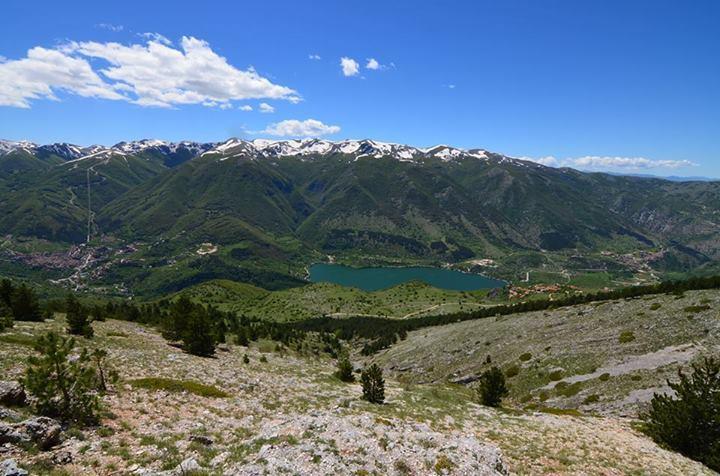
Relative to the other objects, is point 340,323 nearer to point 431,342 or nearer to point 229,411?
point 431,342

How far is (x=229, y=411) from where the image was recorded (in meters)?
24.8

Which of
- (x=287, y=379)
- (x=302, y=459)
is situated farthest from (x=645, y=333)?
(x=302, y=459)

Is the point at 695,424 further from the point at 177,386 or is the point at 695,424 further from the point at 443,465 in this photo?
the point at 177,386

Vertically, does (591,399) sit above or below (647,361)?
below

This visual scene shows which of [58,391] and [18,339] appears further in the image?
[18,339]

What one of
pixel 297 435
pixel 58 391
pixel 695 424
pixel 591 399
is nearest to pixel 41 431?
pixel 58 391

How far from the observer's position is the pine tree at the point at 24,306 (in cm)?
4412

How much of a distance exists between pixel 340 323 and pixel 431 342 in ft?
273

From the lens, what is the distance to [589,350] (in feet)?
174

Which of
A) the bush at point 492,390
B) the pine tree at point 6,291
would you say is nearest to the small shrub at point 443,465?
the bush at point 492,390

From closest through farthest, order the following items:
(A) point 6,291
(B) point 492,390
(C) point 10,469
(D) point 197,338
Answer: (C) point 10,469, (B) point 492,390, (D) point 197,338, (A) point 6,291

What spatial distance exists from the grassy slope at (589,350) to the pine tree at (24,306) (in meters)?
55.5

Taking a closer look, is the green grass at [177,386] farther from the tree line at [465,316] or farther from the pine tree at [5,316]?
the tree line at [465,316]

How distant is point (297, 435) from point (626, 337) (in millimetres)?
51887
